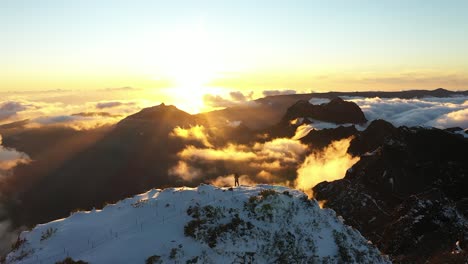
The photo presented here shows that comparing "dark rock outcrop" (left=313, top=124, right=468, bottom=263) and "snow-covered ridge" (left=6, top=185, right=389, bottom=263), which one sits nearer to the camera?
"snow-covered ridge" (left=6, top=185, right=389, bottom=263)

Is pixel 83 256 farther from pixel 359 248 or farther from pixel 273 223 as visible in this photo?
pixel 359 248

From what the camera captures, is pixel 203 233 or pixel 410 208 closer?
pixel 203 233

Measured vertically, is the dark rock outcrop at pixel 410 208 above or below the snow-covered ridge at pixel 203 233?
below

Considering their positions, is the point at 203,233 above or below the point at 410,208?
above

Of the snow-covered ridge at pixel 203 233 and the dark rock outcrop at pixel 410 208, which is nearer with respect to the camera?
the snow-covered ridge at pixel 203 233

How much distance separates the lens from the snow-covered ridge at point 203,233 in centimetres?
4081

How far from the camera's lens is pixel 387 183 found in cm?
19350

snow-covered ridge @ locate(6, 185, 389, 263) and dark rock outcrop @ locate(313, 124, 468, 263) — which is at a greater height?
snow-covered ridge @ locate(6, 185, 389, 263)

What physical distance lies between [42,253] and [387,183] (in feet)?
579

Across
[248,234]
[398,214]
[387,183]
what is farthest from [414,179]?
[248,234]

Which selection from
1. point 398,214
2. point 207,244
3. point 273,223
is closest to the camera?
point 207,244

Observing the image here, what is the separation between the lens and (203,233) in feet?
142

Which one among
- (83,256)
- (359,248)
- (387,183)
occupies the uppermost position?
(83,256)

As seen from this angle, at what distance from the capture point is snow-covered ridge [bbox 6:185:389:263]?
40.8 m
